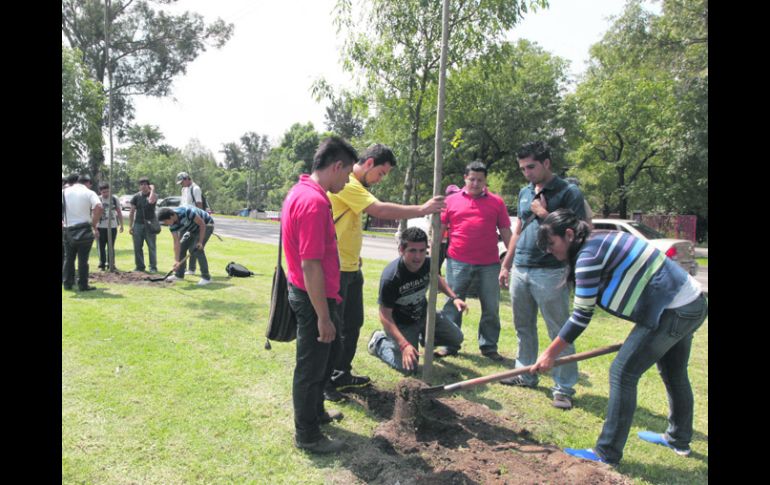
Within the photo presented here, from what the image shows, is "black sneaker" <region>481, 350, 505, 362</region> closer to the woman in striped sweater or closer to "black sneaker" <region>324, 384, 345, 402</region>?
"black sneaker" <region>324, 384, 345, 402</region>

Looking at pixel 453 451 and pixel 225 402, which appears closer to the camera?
pixel 453 451

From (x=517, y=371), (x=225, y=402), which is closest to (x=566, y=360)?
(x=517, y=371)

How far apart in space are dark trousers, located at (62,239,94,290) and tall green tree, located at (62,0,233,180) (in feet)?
45.7

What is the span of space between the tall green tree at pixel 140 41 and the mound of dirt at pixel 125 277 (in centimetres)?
1247

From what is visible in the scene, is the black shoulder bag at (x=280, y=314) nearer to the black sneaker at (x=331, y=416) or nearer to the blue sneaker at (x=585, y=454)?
the black sneaker at (x=331, y=416)

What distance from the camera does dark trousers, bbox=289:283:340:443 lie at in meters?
3.00

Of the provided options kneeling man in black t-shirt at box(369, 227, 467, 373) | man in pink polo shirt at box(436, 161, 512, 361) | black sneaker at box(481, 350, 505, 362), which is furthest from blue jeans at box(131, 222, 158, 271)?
Answer: black sneaker at box(481, 350, 505, 362)

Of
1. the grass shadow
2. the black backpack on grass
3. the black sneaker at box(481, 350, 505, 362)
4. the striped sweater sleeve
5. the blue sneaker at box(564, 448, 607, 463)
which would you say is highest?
the striped sweater sleeve

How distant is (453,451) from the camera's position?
10.4 feet

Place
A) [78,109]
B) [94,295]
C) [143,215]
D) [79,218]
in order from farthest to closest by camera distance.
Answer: [78,109] → [143,215] → [94,295] → [79,218]

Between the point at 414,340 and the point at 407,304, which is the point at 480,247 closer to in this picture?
the point at 407,304

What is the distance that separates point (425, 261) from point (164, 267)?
8022 mm

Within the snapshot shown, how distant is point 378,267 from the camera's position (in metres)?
12.2

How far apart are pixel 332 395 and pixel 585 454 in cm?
192
